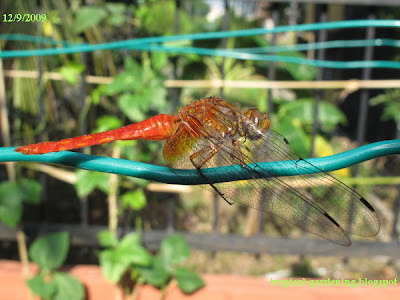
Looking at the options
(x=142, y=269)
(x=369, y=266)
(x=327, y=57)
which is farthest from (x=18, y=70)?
(x=327, y=57)

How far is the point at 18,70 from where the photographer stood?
1747 millimetres

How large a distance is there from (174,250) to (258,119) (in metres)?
0.84

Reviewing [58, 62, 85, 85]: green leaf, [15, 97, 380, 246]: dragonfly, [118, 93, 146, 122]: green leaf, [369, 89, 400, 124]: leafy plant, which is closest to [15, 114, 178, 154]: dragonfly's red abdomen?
[15, 97, 380, 246]: dragonfly

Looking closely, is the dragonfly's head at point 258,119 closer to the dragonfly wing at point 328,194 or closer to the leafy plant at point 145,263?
the dragonfly wing at point 328,194

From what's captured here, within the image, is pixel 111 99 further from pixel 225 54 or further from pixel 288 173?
pixel 288 173

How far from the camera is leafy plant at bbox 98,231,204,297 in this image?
155 centimetres

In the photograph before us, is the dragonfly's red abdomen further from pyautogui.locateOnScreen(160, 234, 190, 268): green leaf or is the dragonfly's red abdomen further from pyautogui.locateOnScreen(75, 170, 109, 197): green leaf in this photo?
pyautogui.locateOnScreen(160, 234, 190, 268): green leaf

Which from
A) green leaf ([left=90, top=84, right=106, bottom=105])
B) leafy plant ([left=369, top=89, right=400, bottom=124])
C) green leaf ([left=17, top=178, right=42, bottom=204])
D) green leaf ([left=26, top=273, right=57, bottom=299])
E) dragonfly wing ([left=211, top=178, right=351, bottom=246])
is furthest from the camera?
leafy plant ([left=369, top=89, right=400, bottom=124])

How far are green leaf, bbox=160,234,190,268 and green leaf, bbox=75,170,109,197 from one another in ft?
1.16

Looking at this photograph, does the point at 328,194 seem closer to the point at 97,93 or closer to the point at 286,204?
the point at 286,204

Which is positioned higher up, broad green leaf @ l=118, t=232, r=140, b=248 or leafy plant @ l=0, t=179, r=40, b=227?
leafy plant @ l=0, t=179, r=40, b=227

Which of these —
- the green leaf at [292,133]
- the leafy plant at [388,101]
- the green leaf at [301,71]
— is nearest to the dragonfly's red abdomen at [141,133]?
the green leaf at [292,133]

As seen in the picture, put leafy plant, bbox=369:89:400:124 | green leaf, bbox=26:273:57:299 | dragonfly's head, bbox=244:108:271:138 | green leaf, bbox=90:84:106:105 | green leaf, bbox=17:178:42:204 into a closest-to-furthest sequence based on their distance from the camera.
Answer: dragonfly's head, bbox=244:108:271:138 < green leaf, bbox=26:273:57:299 < green leaf, bbox=17:178:42:204 < green leaf, bbox=90:84:106:105 < leafy plant, bbox=369:89:400:124

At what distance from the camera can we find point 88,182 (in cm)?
157
